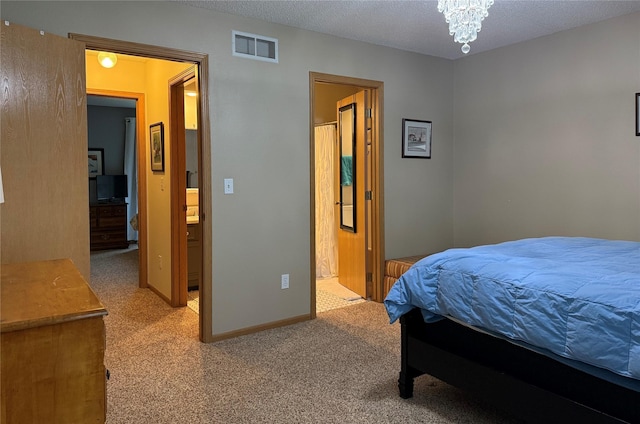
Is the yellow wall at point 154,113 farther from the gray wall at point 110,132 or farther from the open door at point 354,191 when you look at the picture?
the gray wall at point 110,132

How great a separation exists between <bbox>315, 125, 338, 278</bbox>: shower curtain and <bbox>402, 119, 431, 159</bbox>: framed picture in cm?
121

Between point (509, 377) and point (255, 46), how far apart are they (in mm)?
2782

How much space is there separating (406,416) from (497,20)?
294 cm

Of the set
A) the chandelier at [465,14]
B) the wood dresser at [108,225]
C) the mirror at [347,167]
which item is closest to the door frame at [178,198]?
the mirror at [347,167]

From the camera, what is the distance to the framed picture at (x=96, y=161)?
810 cm

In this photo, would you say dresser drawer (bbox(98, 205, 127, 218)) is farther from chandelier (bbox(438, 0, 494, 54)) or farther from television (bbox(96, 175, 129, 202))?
chandelier (bbox(438, 0, 494, 54))

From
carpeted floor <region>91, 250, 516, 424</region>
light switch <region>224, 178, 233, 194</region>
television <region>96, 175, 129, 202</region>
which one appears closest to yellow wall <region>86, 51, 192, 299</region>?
carpeted floor <region>91, 250, 516, 424</region>

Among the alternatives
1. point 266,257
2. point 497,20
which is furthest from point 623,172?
point 266,257

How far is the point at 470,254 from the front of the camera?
2.24 metres

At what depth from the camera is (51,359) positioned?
116 centimetres

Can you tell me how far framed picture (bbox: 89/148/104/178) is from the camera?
8102 mm

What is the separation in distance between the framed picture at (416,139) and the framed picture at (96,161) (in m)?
6.14

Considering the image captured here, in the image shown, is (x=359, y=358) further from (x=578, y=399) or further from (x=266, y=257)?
(x=578, y=399)

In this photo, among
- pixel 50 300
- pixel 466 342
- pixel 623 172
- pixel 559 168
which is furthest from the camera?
pixel 559 168
